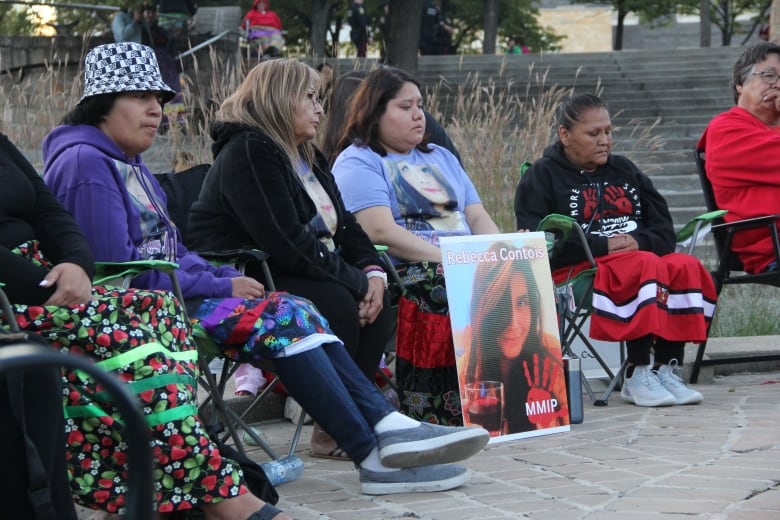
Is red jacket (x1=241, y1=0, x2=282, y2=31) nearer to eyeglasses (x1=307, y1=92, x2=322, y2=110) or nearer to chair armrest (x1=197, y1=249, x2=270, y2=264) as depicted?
eyeglasses (x1=307, y1=92, x2=322, y2=110)

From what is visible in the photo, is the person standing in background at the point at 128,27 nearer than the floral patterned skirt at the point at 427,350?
No

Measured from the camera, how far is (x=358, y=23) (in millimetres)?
21156

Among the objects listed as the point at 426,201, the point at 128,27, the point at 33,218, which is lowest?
the point at 426,201

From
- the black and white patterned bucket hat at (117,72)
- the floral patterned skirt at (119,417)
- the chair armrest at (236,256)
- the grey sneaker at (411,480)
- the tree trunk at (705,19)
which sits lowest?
the grey sneaker at (411,480)

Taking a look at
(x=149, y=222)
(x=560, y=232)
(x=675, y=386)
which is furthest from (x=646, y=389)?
(x=149, y=222)

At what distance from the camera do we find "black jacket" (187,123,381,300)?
14.1 ft

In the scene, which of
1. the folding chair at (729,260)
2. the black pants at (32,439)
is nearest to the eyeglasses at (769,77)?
Result: the folding chair at (729,260)

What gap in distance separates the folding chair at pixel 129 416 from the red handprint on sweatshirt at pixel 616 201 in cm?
433

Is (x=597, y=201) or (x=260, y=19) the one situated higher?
(x=260, y=19)

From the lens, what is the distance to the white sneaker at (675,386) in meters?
5.35

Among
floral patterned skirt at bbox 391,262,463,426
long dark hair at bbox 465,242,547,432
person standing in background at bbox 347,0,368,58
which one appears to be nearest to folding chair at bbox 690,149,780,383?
long dark hair at bbox 465,242,547,432

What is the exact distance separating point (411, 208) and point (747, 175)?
1.84 m

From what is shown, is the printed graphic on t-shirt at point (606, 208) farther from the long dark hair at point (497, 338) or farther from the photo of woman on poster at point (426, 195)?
the long dark hair at point (497, 338)

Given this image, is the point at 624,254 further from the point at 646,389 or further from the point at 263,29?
the point at 263,29
